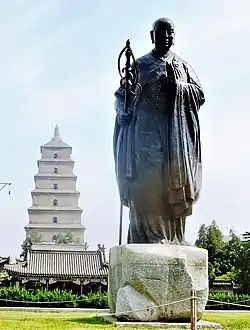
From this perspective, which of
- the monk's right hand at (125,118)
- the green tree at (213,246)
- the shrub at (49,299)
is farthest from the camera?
the green tree at (213,246)

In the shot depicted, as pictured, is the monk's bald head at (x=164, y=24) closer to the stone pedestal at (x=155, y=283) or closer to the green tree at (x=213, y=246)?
the stone pedestal at (x=155, y=283)

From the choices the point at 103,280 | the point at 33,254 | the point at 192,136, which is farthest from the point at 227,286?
the point at 192,136

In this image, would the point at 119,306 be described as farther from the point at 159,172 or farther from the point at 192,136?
the point at 192,136

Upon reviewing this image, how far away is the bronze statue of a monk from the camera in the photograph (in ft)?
26.4

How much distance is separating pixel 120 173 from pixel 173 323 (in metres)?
2.24

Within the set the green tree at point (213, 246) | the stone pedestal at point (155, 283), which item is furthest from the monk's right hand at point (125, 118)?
the green tree at point (213, 246)

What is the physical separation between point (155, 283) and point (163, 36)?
359 cm

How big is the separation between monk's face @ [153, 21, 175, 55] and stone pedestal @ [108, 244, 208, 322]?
9.78 ft

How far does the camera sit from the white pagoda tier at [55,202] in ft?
210

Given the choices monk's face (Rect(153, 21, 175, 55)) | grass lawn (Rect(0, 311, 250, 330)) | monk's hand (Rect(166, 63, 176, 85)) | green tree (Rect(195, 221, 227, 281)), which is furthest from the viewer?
green tree (Rect(195, 221, 227, 281))

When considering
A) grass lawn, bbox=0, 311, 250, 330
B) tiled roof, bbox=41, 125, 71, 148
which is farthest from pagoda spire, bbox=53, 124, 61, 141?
grass lawn, bbox=0, 311, 250, 330

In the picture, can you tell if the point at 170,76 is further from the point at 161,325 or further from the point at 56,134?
the point at 56,134

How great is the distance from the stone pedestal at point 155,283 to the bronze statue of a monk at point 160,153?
2.25 ft

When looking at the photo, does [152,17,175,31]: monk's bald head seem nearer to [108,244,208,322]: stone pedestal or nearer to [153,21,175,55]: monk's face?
[153,21,175,55]: monk's face
